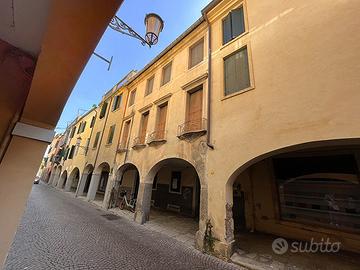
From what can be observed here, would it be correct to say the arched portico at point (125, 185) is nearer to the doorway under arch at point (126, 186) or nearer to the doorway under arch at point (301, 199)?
the doorway under arch at point (126, 186)

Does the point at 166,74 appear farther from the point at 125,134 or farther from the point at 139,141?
the point at 125,134

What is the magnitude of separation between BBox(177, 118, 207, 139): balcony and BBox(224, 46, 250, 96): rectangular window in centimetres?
147

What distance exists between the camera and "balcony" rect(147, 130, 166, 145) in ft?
28.1

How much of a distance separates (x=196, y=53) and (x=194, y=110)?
3085mm

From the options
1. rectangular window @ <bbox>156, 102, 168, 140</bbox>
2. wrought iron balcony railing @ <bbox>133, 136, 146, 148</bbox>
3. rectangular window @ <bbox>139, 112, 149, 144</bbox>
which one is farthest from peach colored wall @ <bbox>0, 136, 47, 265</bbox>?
rectangular window @ <bbox>139, 112, 149, 144</bbox>

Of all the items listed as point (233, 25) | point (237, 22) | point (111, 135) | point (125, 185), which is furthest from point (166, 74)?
point (125, 185)

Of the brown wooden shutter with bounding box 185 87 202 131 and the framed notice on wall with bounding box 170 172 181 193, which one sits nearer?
the brown wooden shutter with bounding box 185 87 202 131

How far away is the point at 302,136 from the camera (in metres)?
4.25

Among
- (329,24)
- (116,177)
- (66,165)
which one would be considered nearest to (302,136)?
(329,24)

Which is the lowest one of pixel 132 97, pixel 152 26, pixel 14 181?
pixel 14 181

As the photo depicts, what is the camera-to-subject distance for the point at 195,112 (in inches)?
306

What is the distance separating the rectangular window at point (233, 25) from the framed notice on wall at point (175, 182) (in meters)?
8.30

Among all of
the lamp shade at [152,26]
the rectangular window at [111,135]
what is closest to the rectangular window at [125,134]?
the rectangular window at [111,135]

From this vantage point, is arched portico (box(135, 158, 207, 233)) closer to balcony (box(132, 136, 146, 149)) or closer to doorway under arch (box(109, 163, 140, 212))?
doorway under arch (box(109, 163, 140, 212))
